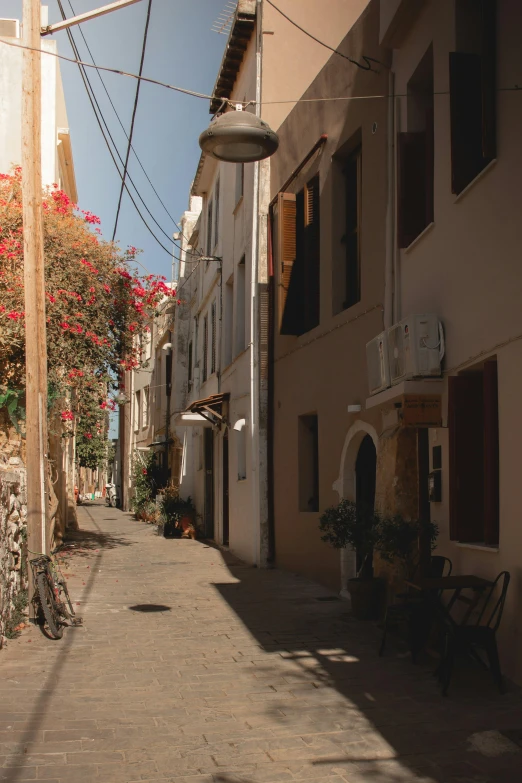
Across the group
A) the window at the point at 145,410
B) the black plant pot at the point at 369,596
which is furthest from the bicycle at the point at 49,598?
the window at the point at 145,410

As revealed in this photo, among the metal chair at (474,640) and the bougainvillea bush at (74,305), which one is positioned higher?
the bougainvillea bush at (74,305)

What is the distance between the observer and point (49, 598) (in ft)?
28.8

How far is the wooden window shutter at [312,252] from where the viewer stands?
42.8 feet

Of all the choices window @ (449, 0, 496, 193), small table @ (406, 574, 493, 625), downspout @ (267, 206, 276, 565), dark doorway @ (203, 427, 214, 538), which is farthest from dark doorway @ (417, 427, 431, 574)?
dark doorway @ (203, 427, 214, 538)

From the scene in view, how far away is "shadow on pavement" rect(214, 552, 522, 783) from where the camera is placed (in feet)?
15.6

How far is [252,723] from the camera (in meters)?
5.66

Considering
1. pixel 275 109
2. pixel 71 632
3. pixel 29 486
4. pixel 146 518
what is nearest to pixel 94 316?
pixel 275 109

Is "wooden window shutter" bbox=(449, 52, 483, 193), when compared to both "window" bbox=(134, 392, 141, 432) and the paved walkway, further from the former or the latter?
"window" bbox=(134, 392, 141, 432)

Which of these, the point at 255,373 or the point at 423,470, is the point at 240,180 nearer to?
the point at 255,373

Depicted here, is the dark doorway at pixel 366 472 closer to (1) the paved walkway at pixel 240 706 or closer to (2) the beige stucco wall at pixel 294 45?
(1) the paved walkway at pixel 240 706

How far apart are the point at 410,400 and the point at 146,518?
77.6 feet

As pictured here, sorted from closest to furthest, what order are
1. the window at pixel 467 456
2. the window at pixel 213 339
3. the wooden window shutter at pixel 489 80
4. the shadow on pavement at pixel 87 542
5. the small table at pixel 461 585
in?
the small table at pixel 461 585 < the wooden window shutter at pixel 489 80 < the window at pixel 467 456 < the shadow on pavement at pixel 87 542 < the window at pixel 213 339

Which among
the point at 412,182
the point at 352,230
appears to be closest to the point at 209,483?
the point at 352,230

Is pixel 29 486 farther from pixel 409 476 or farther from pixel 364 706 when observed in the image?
pixel 364 706
